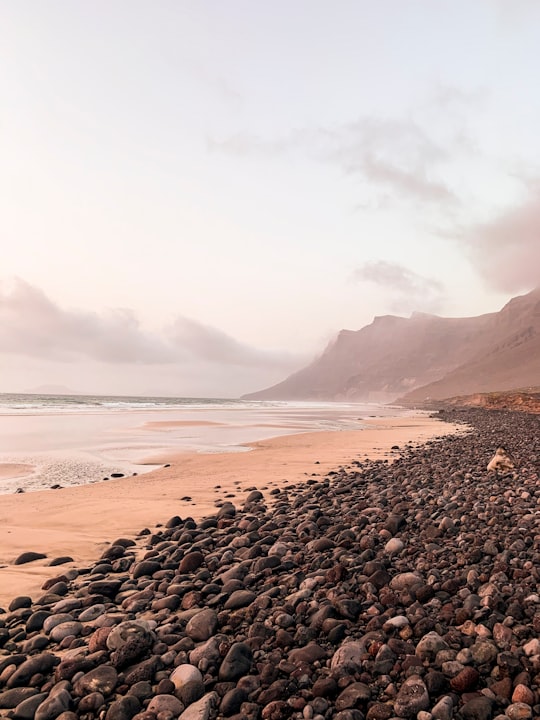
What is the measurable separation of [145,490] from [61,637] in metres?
7.14

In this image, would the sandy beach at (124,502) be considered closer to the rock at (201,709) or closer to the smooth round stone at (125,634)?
the smooth round stone at (125,634)

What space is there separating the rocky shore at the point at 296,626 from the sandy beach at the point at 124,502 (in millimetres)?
694

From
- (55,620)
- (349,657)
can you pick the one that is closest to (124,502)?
(55,620)

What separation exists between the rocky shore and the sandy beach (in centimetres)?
69

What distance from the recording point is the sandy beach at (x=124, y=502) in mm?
6516

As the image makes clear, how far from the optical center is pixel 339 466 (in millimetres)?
14555

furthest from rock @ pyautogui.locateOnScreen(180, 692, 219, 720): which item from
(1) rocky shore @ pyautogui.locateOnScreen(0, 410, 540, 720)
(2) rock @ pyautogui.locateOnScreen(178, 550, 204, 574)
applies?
(2) rock @ pyautogui.locateOnScreen(178, 550, 204, 574)

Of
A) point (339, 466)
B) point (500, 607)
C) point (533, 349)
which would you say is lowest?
point (339, 466)

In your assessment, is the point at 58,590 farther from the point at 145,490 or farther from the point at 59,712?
the point at 145,490

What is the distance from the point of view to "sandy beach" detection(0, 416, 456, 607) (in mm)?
6516

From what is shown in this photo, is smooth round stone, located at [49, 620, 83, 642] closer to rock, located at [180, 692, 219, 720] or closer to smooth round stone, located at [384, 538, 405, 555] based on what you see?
rock, located at [180, 692, 219, 720]

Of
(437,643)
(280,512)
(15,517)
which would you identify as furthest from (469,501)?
(15,517)

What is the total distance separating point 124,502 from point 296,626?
6.78 m

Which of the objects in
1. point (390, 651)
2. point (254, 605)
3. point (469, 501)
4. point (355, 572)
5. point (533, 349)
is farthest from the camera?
point (533, 349)
